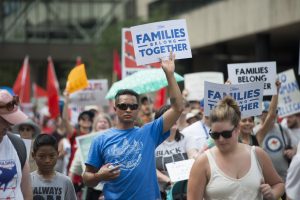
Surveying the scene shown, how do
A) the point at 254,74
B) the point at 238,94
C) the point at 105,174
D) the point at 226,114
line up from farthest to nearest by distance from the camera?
1. the point at 254,74
2. the point at 238,94
3. the point at 105,174
4. the point at 226,114

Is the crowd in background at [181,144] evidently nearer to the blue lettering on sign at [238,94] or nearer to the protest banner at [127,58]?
the blue lettering on sign at [238,94]

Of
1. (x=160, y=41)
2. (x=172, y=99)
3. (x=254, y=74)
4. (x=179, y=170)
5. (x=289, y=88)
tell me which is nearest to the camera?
(x=172, y=99)

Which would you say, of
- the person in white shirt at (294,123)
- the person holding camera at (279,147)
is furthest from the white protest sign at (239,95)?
the person in white shirt at (294,123)

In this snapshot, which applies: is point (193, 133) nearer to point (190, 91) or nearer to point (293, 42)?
point (190, 91)

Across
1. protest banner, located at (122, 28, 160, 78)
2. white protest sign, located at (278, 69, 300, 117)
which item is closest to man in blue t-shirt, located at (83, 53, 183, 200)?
white protest sign, located at (278, 69, 300, 117)

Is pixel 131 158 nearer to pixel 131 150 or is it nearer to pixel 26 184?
pixel 131 150

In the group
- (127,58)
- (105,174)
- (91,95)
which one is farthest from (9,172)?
(91,95)

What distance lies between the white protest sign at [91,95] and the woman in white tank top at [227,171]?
9.80 metres

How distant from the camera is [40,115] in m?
21.3

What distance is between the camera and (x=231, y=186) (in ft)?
18.0

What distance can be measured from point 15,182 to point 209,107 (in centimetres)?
229

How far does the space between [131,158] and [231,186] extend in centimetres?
151

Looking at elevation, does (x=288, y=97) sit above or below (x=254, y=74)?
below

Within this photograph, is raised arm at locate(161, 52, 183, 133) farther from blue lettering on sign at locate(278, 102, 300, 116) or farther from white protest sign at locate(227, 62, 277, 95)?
blue lettering on sign at locate(278, 102, 300, 116)
